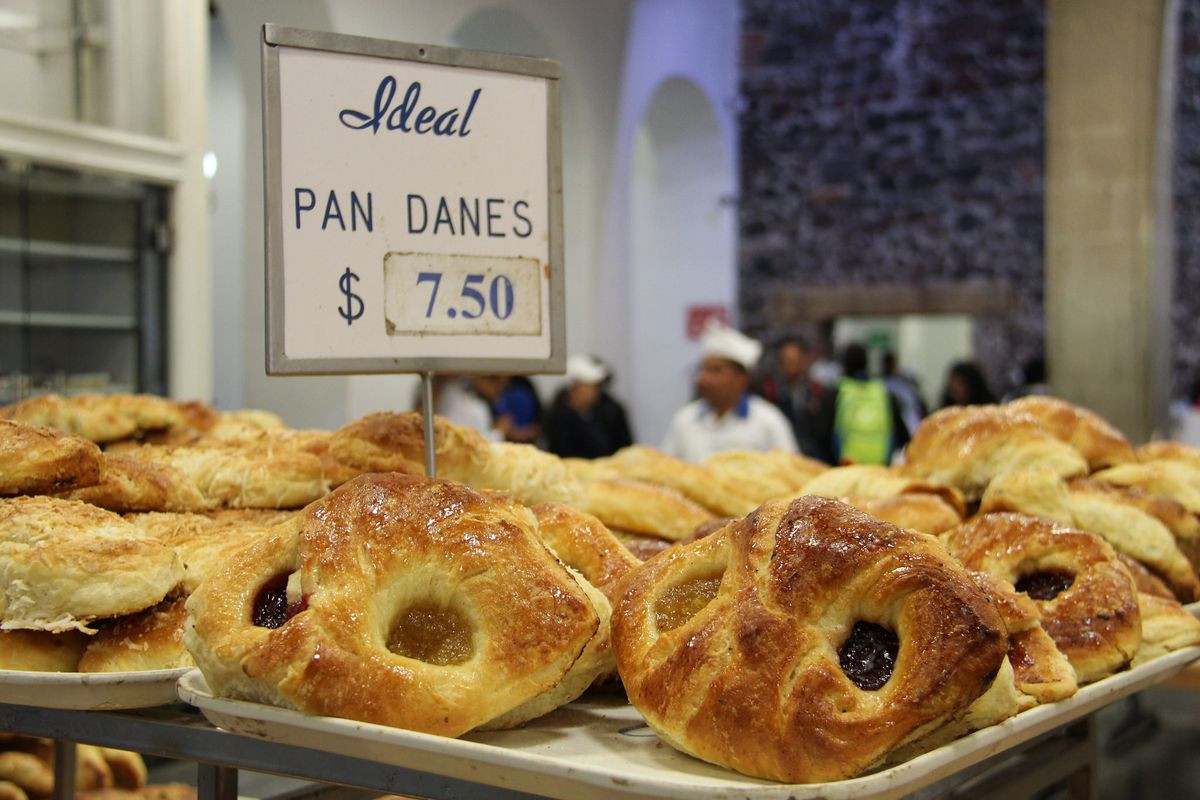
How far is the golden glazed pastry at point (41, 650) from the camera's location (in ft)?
4.07

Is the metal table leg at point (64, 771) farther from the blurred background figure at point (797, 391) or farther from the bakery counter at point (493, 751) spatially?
the blurred background figure at point (797, 391)

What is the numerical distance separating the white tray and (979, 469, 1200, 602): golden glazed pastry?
60 centimetres

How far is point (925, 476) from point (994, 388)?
9547mm

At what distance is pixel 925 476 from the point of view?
6.66ft

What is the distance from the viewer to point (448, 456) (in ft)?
5.38

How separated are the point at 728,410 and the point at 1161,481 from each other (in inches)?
160

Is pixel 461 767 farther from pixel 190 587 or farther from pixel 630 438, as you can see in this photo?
pixel 630 438

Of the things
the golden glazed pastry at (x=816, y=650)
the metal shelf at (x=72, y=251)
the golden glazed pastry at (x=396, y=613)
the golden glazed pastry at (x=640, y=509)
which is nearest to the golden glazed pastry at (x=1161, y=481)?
the golden glazed pastry at (x=640, y=509)

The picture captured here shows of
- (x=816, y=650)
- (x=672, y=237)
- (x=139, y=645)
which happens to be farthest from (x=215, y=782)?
(x=672, y=237)

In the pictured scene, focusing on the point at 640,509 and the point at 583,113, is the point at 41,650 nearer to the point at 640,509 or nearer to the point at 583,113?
the point at 640,509

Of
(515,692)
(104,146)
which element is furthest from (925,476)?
(104,146)

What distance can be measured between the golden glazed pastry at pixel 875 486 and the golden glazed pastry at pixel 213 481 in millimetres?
814

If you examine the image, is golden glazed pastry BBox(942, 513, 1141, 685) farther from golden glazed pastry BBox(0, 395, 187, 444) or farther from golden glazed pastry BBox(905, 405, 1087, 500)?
golden glazed pastry BBox(0, 395, 187, 444)

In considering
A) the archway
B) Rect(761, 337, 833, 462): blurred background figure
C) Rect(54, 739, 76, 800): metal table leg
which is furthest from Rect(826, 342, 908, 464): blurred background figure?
Rect(54, 739, 76, 800): metal table leg
